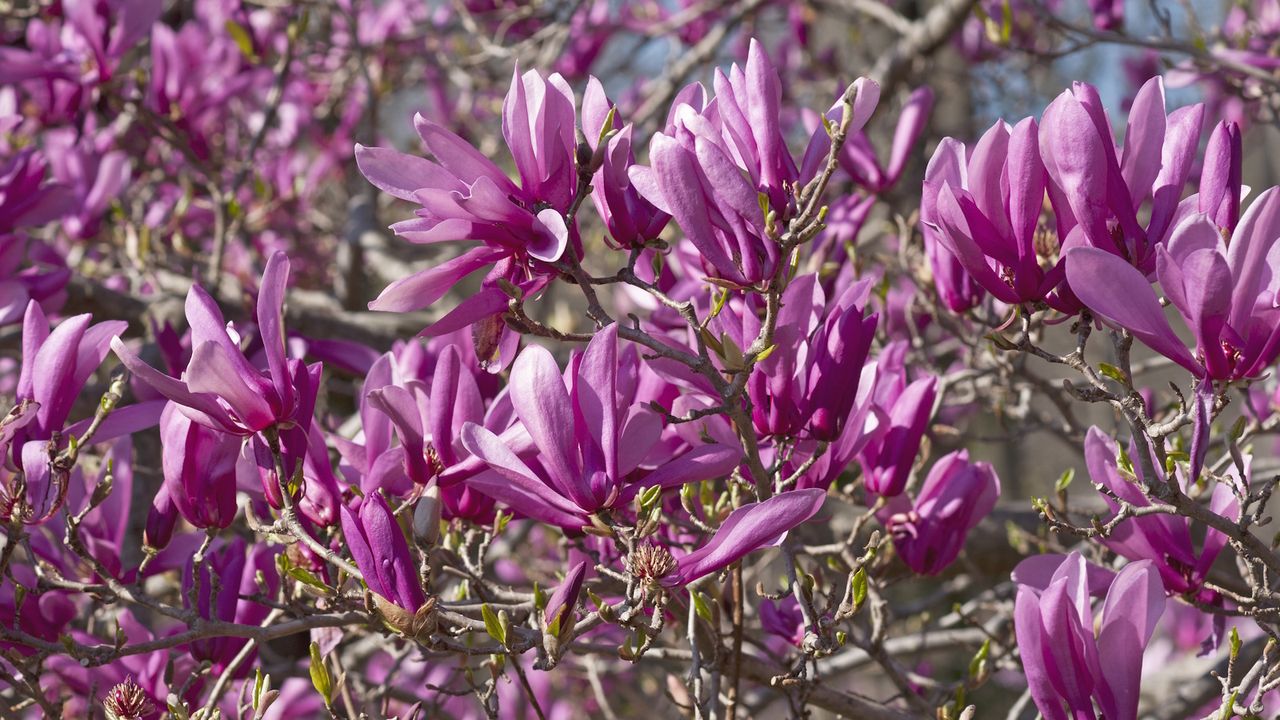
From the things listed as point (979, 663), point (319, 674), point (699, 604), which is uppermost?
point (699, 604)

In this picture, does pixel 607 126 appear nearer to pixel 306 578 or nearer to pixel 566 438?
pixel 566 438

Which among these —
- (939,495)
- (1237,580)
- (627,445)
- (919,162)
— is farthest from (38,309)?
(919,162)

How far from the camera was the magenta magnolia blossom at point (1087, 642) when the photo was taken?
0.96 m

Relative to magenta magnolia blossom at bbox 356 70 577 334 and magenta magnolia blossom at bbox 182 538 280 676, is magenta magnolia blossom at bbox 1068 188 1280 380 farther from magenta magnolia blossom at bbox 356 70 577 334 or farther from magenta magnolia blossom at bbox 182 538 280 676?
magenta magnolia blossom at bbox 182 538 280 676

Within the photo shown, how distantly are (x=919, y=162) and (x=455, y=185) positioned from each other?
3.49m

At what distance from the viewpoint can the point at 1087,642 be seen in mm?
969

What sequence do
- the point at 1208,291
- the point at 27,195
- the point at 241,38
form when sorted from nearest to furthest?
the point at 1208,291
the point at 27,195
the point at 241,38

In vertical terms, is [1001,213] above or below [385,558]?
above

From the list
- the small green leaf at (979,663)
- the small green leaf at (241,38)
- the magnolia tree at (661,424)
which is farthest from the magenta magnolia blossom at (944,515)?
the small green leaf at (241,38)

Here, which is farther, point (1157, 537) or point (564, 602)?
point (1157, 537)

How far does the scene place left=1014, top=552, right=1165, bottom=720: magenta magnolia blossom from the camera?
0.96 m

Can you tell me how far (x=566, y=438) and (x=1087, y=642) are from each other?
473 millimetres

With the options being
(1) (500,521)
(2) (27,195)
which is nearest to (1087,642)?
(1) (500,521)

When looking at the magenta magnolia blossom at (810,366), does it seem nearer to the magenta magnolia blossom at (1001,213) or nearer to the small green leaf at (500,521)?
the magenta magnolia blossom at (1001,213)
